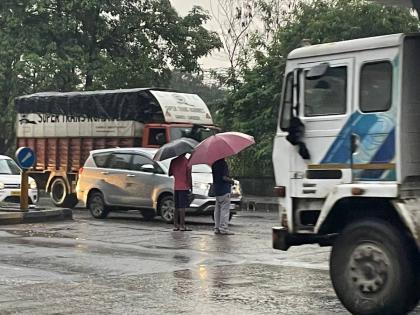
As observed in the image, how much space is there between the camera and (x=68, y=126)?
24312mm

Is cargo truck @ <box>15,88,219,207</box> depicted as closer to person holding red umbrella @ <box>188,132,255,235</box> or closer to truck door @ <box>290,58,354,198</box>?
person holding red umbrella @ <box>188,132,255,235</box>

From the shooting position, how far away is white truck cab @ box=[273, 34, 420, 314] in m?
7.29

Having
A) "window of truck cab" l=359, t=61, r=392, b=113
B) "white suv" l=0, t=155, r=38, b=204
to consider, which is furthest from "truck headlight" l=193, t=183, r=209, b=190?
"window of truck cab" l=359, t=61, r=392, b=113

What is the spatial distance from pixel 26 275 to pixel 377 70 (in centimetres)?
529

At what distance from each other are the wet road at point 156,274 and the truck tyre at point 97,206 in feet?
10.2

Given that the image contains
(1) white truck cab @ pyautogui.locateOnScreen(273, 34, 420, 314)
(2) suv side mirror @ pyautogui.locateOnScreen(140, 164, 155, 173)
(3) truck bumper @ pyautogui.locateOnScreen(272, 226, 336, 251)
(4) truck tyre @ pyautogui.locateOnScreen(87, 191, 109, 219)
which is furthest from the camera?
(4) truck tyre @ pyautogui.locateOnScreen(87, 191, 109, 219)

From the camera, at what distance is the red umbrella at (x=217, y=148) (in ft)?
49.8

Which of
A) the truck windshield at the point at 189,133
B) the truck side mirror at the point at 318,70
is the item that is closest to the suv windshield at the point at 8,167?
the truck windshield at the point at 189,133

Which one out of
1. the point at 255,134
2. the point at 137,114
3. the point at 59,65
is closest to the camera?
the point at 137,114

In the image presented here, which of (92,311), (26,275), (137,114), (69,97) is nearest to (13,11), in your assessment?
(69,97)

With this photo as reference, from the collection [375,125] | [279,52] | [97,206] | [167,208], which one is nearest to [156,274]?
[375,125]

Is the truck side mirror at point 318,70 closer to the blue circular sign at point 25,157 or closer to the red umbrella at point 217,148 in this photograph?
the red umbrella at point 217,148

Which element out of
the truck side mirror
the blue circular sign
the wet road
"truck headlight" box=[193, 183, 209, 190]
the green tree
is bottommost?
the wet road

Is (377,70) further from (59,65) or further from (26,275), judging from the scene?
(59,65)
